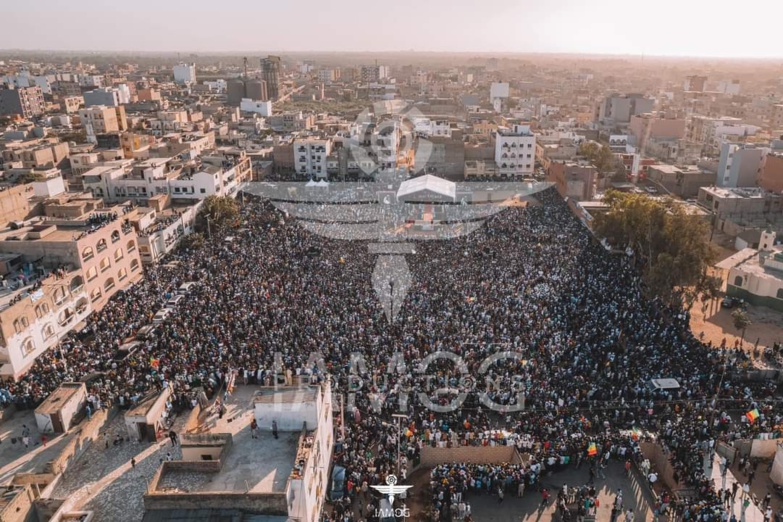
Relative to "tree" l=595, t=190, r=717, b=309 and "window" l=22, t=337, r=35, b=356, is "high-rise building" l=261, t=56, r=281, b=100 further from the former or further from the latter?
"window" l=22, t=337, r=35, b=356

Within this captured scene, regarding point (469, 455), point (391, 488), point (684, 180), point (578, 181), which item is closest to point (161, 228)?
point (469, 455)

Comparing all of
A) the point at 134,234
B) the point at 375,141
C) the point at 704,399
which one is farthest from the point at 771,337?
the point at 375,141

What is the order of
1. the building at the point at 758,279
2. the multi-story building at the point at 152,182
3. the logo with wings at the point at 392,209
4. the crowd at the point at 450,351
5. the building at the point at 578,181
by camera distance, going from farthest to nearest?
the building at the point at 578,181 < the multi-story building at the point at 152,182 < the logo with wings at the point at 392,209 < the building at the point at 758,279 < the crowd at the point at 450,351

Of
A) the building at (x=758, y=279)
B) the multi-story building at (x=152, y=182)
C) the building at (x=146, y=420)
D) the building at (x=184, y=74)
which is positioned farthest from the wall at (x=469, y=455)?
the building at (x=184, y=74)

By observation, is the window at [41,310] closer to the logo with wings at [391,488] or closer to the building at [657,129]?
the logo with wings at [391,488]

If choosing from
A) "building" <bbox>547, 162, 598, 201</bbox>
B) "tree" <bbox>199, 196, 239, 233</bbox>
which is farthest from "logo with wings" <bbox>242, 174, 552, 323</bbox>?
"tree" <bbox>199, 196, 239, 233</bbox>

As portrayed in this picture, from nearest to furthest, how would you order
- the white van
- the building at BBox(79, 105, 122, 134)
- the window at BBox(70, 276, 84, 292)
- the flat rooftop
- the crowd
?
the flat rooftop → the crowd → the white van → the window at BBox(70, 276, 84, 292) → the building at BBox(79, 105, 122, 134)
